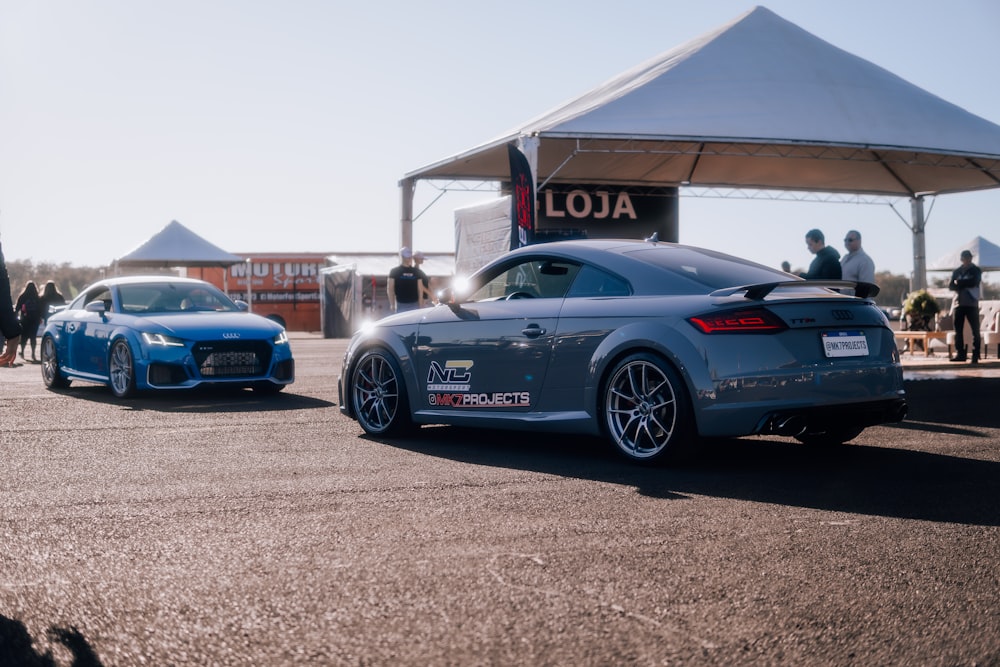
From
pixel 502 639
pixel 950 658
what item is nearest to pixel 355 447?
pixel 502 639

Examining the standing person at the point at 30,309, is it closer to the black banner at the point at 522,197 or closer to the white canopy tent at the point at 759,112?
the white canopy tent at the point at 759,112

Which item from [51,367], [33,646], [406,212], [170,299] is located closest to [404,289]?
[170,299]

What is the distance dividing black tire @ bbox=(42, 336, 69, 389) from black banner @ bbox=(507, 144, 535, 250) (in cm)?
624

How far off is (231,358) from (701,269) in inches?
256

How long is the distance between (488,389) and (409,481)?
150cm

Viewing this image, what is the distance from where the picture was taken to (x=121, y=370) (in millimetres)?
12164

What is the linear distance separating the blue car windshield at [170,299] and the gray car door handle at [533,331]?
22.4 ft

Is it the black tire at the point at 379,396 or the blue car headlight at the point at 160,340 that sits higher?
the blue car headlight at the point at 160,340

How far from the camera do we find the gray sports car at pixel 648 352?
6227 millimetres

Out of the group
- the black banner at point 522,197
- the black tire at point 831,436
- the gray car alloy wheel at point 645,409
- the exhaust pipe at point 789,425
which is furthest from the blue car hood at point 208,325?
the exhaust pipe at point 789,425

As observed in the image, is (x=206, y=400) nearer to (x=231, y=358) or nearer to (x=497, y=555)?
(x=231, y=358)

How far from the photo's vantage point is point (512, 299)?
7.49m

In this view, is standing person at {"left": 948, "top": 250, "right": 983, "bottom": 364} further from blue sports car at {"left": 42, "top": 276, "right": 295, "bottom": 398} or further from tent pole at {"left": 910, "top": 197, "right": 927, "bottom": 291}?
blue sports car at {"left": 42, "top": 276, "right": 295, "bottom": 398}

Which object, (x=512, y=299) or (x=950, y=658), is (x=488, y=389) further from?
(x=950, y=658)
